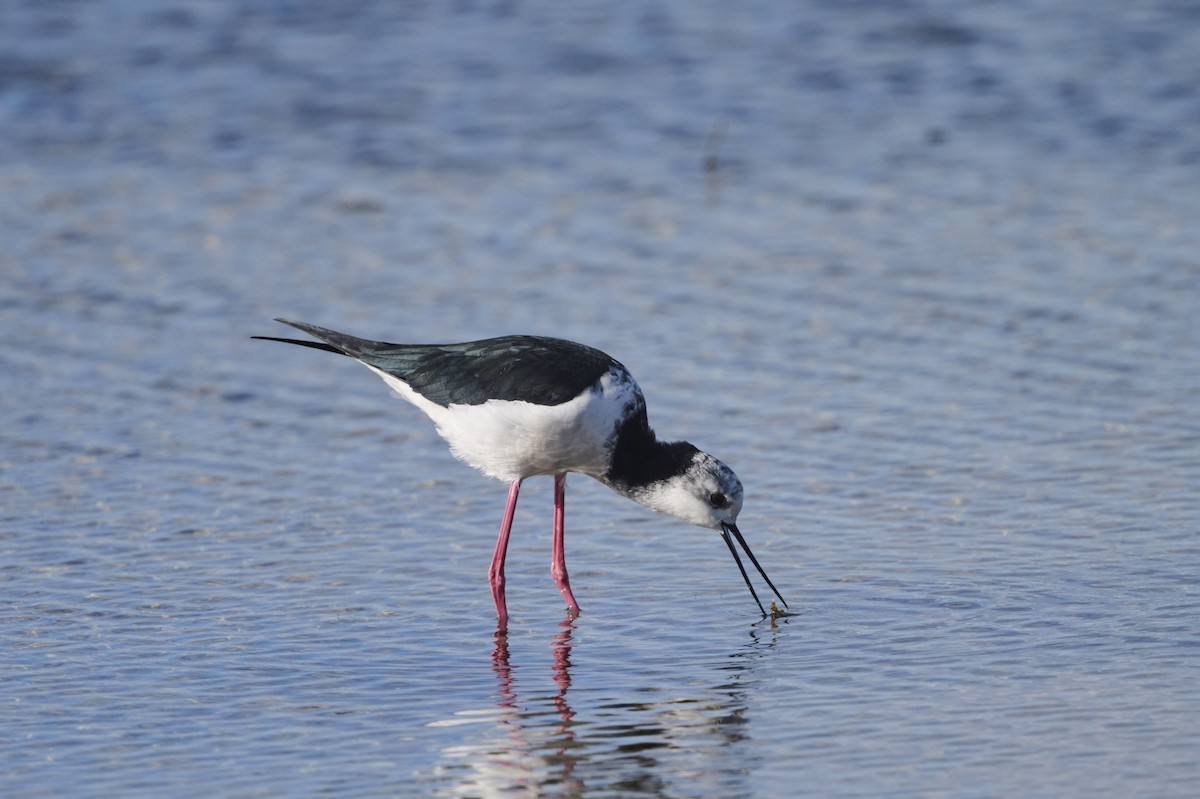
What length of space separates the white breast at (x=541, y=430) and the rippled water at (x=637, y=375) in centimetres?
47

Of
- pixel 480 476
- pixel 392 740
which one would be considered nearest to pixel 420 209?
pixel 480 476

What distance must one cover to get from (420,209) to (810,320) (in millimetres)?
3360

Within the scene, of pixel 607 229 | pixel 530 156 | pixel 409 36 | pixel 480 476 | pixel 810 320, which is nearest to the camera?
pixel 480 476

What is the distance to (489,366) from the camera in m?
7.21

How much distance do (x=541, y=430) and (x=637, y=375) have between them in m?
2.56

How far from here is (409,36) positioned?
16.0m

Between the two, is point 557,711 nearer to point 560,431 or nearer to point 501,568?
point 501,568

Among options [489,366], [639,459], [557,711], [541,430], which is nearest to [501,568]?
[541,430]

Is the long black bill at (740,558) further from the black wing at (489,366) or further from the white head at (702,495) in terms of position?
the black wing at (489,366)

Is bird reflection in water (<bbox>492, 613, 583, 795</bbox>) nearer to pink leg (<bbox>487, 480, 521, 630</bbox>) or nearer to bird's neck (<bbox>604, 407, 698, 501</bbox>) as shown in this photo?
pink leg (<bbox>487, 480, 521, 630</bbox>)

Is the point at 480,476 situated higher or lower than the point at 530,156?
lower

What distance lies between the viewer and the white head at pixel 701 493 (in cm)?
709

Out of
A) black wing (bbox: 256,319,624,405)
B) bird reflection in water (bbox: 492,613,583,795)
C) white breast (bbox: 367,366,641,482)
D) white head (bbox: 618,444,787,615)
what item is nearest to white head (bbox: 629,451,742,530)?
white head (bbox: 618,444,787,615)

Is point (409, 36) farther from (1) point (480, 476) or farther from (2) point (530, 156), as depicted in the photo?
(1) point (480, 476)
